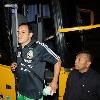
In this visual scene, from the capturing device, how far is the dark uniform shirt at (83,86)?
14.9 feet

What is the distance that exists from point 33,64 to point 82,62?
26.3 inches

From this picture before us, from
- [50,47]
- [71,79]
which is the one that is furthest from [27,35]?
[71,79]

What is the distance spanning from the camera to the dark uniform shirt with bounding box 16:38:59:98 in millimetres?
4773

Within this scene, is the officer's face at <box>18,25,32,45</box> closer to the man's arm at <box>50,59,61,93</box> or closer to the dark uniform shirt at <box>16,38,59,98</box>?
the dark uniform shirt at <box>16,38,59,98</box>

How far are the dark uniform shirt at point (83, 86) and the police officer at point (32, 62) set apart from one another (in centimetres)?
31

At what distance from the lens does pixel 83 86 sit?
461cm

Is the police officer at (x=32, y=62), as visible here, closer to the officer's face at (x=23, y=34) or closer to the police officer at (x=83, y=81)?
the officer's face at (x=23, y=34)

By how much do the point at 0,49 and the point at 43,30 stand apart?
745 mm

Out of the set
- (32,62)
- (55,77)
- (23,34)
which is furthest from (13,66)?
(55,77)

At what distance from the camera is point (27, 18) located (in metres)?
5.58

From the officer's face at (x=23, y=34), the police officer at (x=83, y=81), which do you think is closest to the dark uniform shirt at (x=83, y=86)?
the police officer at (x=83, y=81)

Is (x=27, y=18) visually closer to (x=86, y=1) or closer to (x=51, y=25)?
(x=51, y=25)

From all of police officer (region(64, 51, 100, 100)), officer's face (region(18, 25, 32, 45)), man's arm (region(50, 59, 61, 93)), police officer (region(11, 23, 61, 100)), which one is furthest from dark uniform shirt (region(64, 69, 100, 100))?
officer's face (region(18, 25, 32, 45))

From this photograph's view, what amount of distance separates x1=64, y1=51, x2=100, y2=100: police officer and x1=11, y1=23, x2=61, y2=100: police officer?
28 cm
